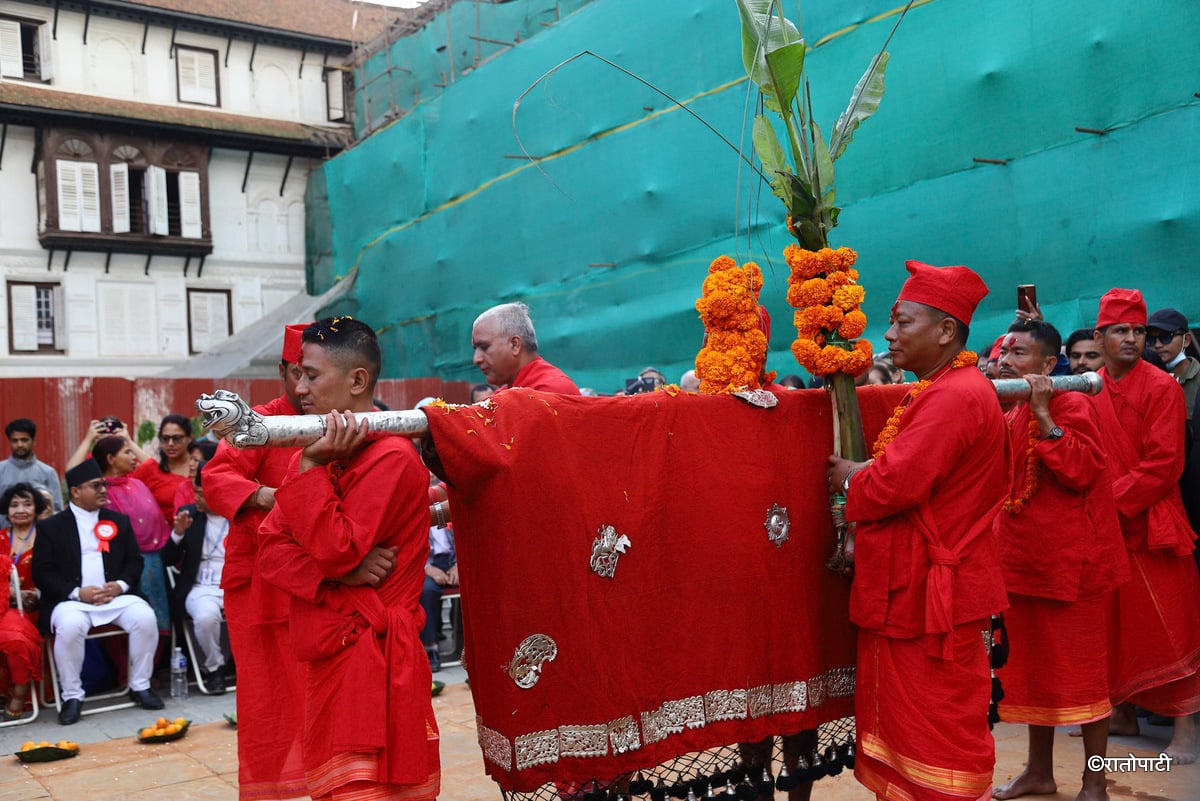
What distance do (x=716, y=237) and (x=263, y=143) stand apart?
16282 mm

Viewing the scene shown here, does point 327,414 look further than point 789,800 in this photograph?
No

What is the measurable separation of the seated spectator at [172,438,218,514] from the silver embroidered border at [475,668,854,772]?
507 centimetres

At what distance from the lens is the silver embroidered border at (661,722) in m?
3.16

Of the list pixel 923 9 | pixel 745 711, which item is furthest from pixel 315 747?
pixel 923 9

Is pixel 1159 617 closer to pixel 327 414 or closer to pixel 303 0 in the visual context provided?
pixel 327 414

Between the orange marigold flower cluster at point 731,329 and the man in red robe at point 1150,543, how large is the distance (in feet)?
6.81

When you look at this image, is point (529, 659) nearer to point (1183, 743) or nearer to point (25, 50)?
point (1183, 743)

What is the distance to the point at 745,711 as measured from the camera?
3.53 meters

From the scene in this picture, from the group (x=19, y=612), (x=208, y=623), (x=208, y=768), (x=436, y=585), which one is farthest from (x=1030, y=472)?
(x=19, y=612)

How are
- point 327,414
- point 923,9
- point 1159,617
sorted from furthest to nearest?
1. point 923,9
2. point 1159,617
3. point 327,414

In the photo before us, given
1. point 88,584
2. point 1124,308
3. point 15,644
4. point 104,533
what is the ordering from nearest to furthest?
1. point 1124,308
2. point 15,644
3. point 88,584
4. point 104,533

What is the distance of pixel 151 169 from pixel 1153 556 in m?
23.6

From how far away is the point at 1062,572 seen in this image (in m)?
4.20

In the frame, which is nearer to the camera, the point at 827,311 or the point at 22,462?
the point at 827,311
